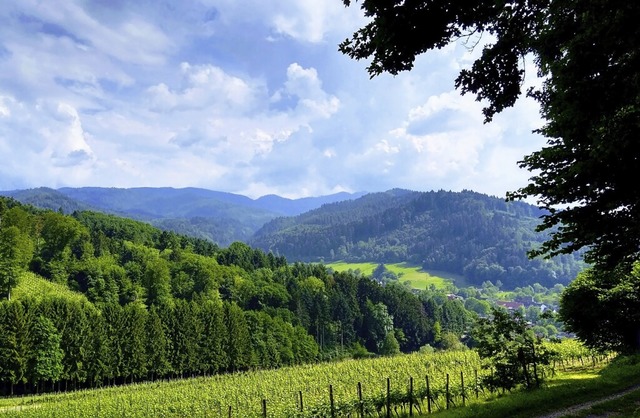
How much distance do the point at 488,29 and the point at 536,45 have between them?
3.59 ft

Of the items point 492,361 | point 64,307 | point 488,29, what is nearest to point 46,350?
point 64,307

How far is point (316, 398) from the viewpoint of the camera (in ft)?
111

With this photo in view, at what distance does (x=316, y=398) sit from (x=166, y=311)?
5896 centimetres

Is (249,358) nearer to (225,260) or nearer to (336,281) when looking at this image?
(336,281)

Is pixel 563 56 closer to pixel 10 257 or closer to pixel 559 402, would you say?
pixel 559 402

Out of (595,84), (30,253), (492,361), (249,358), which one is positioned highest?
(30,253)

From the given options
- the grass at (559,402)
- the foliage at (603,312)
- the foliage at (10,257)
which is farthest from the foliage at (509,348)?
the foliage at (10,257)

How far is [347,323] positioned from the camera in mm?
119062

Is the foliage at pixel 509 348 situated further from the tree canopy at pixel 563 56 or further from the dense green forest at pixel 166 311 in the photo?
the dense green forest at pixel 166 311

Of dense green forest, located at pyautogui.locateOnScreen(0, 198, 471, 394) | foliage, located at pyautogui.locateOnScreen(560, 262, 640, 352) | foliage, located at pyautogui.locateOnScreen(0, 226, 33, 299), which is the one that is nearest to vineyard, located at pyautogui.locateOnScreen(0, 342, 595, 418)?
foliage, located at pyautogui.locateOnScreen(560, 262, 640, 352)

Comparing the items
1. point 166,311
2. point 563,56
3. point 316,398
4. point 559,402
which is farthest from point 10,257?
→ point 563,56

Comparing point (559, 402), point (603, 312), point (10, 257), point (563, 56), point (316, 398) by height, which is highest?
point (10, 257)

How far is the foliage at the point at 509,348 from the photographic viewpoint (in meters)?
22.5

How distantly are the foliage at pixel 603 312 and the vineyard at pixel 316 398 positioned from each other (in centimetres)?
565
